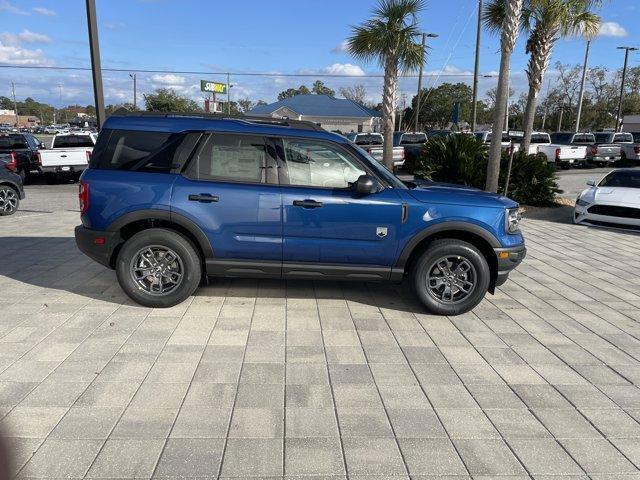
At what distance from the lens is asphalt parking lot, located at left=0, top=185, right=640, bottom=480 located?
9.00ft

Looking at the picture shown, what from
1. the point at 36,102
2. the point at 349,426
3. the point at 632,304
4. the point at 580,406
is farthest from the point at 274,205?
the point at 36,102

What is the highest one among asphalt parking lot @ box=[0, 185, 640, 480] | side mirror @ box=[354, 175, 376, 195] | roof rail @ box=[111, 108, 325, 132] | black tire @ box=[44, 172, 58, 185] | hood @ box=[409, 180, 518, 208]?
roof rail @ box=[111, 108, 325, 132]

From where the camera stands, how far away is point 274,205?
4.71 m

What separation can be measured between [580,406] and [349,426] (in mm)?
1681

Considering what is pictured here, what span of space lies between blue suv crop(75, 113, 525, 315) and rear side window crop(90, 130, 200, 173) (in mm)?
10

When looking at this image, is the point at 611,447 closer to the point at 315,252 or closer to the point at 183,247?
the point at 315,252

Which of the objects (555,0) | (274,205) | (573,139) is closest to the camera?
(274,205)

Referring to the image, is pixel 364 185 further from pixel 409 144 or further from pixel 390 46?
pixel 409 144

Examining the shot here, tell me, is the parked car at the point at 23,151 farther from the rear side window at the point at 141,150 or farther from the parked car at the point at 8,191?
the rear side window at the point at 141,150

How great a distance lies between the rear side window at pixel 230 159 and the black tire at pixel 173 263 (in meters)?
0.67

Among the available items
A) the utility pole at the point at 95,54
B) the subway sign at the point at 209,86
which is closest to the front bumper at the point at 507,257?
the utility pole at the point at 95,54

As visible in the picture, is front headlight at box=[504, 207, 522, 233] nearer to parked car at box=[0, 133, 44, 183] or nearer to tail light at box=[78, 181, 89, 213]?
tail light at box=[78, 181, 89, 213]

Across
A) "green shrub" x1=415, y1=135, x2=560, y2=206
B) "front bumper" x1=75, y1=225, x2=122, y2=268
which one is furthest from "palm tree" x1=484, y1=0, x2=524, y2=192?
"front bumper" x1=75, y1=225, x2=122, y2=268

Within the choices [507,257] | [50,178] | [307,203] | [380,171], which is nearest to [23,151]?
[50,178]
